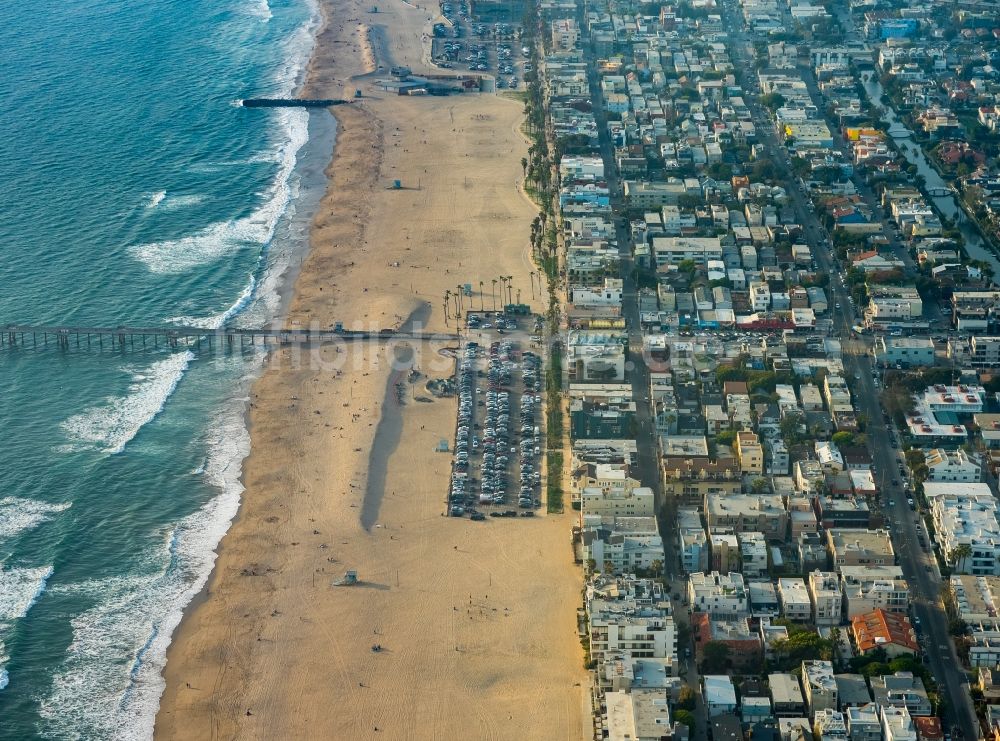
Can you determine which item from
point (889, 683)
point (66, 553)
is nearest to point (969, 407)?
point (889, 683)

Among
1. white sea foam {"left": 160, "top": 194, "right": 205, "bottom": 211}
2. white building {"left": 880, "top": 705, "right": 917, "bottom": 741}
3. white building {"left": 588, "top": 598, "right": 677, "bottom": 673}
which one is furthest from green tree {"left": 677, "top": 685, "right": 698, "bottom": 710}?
white sea foam {"left": 160, "top": 194, "right": 205, "bottom": 211}

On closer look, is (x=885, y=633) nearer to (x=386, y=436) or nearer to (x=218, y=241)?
(x=386, y=436)

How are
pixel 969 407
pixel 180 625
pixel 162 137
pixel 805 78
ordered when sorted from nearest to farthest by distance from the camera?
A: 1. pixel 180 625
2. pixel 969 407
3. pixel 162 137
4. pixel 805 78

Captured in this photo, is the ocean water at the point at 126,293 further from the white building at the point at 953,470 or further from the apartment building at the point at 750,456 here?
the white building at the point at 953,470

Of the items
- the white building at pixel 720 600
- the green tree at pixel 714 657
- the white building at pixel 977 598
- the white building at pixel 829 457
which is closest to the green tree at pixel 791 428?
the white building at pixel 829 457

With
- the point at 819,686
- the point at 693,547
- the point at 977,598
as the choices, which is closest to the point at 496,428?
the point at 693,547

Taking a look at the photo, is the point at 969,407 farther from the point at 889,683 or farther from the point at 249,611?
the point at 249,611

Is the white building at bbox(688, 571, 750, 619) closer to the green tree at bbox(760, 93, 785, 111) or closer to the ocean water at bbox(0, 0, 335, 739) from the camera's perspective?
the ocean water at bbox(0, 0, 335, 739)
